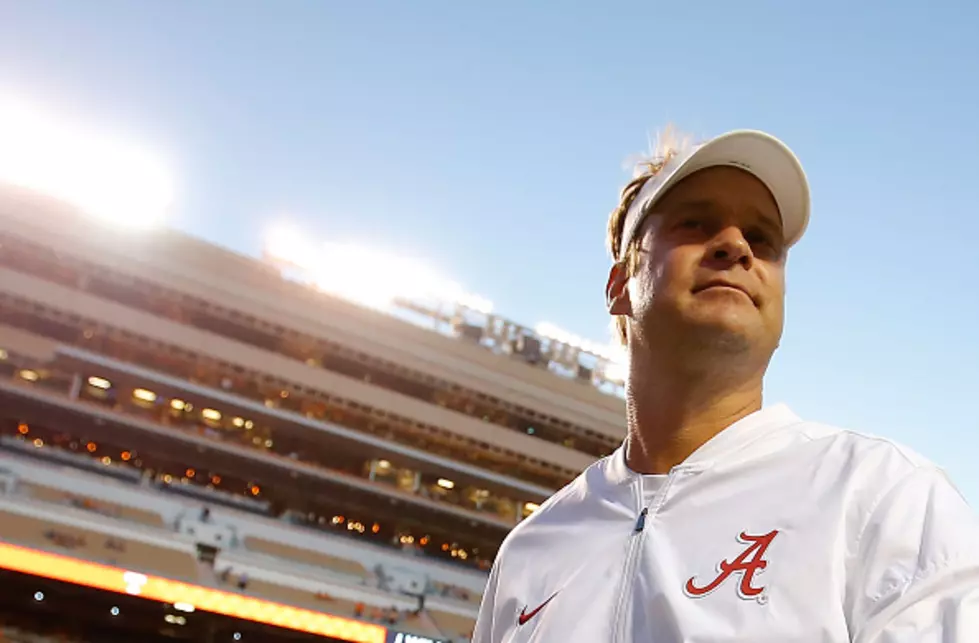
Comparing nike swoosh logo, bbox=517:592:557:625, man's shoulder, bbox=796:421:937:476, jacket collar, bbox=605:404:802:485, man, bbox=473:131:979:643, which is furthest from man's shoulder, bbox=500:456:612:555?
man's shoulder, bbox=796:421:937:476

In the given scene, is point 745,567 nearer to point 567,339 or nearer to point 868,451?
point 868,451

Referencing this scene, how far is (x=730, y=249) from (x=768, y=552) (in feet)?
2.46

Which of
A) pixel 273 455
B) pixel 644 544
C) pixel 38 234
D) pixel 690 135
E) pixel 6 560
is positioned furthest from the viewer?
pixel 273 455

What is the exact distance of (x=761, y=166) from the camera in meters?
2.05

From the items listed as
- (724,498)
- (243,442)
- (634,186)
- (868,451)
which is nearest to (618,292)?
(634,186)

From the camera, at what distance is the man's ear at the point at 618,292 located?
8.06 ft

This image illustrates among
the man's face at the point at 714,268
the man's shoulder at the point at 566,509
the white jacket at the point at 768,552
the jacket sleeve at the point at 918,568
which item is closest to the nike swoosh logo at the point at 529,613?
the white jacket at the point at 768,552

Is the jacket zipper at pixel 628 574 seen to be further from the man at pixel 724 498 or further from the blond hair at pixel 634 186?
the blond hair at pixel 634 186

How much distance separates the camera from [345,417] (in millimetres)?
39375

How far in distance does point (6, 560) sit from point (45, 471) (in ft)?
14.1

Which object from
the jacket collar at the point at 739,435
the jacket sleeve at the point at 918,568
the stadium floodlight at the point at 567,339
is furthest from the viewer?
the stadium floodlight at the point at 567,339

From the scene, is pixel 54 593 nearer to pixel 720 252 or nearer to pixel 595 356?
pixel 595 356

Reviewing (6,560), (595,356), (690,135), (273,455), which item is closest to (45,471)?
(6,560)

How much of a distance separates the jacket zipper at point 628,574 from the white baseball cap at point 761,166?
0.83 m
